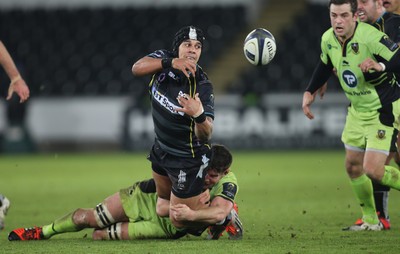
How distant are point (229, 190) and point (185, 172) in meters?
0.49

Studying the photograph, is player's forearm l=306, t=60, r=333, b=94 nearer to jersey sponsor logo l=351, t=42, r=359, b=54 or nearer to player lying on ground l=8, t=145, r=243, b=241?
jersey sponsor logo l=351, t=42, r=359, b=54

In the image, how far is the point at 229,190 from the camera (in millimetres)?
7523

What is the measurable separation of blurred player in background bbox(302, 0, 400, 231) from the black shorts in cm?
162

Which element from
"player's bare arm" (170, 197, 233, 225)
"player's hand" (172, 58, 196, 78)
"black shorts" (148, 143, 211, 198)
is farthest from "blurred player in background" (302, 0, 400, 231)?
"player's hand" (172, 58, 196, 78)

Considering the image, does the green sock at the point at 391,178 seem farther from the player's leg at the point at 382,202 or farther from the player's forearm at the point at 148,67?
the player's forearm at the point at 148,67

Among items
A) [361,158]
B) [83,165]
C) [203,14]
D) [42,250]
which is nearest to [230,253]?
[42,250]

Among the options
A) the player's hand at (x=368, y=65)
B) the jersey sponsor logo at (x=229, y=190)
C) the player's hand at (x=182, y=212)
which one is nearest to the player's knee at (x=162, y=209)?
the player's hand at (x=182, y=212)

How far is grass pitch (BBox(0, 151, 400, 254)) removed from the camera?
7.04m

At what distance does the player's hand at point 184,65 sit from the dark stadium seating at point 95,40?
15948 mm

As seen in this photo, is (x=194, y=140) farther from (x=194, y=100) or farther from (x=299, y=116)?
(x=299, y=116)

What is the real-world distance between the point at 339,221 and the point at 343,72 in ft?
5.62

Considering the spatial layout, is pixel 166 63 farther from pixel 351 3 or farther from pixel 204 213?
pixel 351 3

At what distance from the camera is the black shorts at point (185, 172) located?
23.9 feet

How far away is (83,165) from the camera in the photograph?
1781cm
